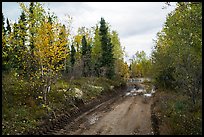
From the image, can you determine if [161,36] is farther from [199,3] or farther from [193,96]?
[199,3]

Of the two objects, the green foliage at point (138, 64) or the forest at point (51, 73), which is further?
the green foliage at point (138, 64)

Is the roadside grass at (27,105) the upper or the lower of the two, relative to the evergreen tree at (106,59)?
lower

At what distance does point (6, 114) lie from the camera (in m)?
20.8

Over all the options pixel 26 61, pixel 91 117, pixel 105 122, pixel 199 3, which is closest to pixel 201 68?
pixel 199 3

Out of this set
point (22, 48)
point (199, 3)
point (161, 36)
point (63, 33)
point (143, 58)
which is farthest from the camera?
point (143, 58)

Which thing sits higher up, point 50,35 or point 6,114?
point 50,35

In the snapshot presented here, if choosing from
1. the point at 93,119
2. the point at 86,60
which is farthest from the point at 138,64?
the point at 93,119

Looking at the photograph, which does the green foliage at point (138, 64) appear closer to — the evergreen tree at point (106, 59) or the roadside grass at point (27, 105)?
the evergreen tree at point (106, 59)

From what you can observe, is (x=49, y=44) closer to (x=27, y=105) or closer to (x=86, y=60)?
(x=27, y=105)

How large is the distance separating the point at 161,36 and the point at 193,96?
27.5 meters

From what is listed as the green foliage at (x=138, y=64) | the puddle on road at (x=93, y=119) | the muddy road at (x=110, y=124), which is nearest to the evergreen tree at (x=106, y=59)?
the muddy road at (x=110, y=124)

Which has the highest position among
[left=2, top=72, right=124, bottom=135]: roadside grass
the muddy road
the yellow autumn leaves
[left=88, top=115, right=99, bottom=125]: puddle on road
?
the yellow autumn leaves

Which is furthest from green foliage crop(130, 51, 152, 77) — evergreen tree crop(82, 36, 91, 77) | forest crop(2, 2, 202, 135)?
Result: forest crop(2, 2, 202, 135)

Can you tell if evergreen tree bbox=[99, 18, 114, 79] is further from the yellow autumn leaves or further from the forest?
the yellow autumn leaves
